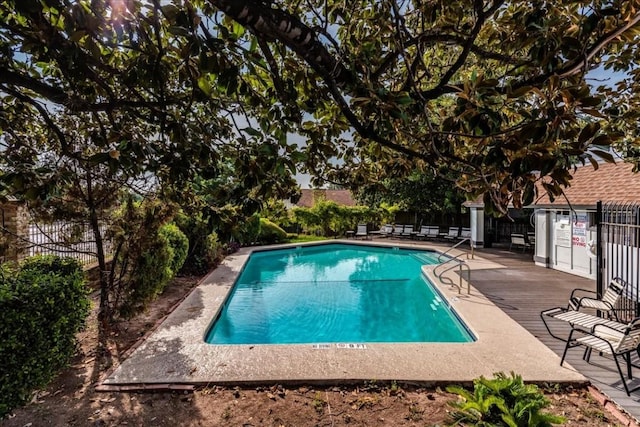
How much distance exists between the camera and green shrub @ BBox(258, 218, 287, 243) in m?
23.0

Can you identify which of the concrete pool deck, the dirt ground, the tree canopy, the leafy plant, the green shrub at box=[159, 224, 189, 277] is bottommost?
the dirt ground

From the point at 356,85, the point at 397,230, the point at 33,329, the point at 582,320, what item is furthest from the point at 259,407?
the point at 397,230

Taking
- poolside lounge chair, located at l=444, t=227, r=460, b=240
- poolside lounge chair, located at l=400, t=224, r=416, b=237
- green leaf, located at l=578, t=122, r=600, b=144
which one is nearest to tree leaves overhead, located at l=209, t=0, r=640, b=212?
green leaf, located at l=578, t=122, r=600, b=144

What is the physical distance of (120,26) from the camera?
90.7 inches

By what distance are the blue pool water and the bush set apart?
3.44 m

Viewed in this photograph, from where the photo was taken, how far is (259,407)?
14.1ft

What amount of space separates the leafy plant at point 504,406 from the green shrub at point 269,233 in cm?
2002

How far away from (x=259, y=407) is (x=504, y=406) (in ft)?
Result: 9.29

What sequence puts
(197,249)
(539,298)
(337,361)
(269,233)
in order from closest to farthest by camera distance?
(337,361) < (539,298) < (197,249) < (269,233)

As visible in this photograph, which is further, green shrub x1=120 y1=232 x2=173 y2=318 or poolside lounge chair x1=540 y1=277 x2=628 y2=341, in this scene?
green shrub x1=120 y1=232 x2=173 y2=318

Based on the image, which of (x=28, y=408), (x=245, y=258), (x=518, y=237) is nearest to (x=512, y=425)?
(x=28, y=408)

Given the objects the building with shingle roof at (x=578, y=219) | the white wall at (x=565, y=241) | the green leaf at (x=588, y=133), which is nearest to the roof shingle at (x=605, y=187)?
the building with shingle roof at (x=578, y=219)

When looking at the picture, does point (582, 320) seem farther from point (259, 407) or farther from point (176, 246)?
point (176, 246)

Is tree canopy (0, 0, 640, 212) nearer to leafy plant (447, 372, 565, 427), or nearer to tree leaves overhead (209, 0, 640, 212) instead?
tree leaves overhead (209, 0, 640, 212)
